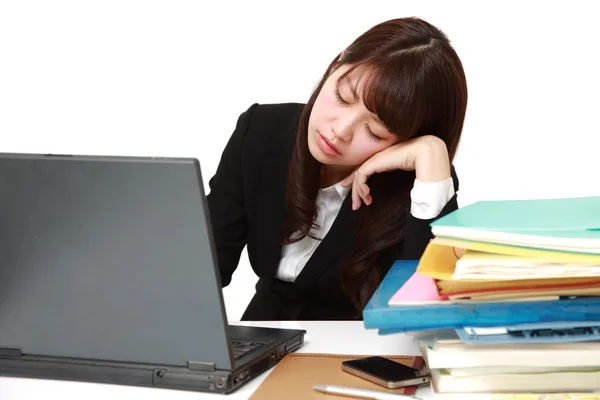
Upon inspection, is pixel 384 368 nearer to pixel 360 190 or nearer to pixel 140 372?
pixel 140 372

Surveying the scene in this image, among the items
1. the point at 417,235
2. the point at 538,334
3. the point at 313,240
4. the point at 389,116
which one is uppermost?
the point at 389,116

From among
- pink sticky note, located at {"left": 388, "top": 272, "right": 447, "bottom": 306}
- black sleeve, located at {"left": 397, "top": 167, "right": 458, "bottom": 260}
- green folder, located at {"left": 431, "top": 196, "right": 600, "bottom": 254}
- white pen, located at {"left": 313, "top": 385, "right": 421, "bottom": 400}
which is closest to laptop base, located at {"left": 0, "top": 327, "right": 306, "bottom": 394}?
white pen, located at {"left": 313, "top": 385, "right": 421, "bottom": 400}

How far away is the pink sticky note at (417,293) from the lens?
0.97 metres

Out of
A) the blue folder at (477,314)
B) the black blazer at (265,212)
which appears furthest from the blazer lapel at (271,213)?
the blue folder at (477,314)

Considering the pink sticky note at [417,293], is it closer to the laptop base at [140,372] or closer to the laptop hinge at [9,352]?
the laptop base at [140,372]

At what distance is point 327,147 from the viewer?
152cm

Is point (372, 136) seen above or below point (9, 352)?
above

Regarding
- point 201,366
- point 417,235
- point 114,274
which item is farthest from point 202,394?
point 417,235

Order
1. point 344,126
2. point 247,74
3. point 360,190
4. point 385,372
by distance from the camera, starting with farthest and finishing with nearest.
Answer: point 247,74, point 360,190, point 344,126, point 385,372

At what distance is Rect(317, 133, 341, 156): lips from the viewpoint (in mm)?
1521

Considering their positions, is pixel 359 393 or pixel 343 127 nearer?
pixel 359 393

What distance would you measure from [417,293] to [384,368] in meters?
0.13

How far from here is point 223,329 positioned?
97 centimetres

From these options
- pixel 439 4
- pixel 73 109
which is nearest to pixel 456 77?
pixel 439 4
